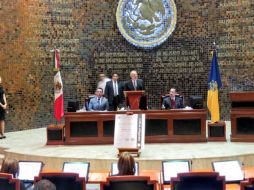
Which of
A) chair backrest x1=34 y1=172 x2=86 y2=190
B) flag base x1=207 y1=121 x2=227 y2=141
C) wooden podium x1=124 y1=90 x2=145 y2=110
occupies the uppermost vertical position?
wooden podium x1=124 y1=90 x2=145 y2=110

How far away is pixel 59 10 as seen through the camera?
40.1 feet

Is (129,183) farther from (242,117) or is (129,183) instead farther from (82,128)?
(242,117)

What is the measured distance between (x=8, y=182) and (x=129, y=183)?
3.32ft

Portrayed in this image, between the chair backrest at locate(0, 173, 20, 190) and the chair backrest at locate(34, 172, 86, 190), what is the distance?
0.26 m

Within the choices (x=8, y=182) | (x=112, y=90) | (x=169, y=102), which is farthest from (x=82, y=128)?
(x=8, y=182)

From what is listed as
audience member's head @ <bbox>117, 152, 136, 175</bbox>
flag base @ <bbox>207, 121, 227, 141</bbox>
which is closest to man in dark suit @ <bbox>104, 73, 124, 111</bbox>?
flag base @ <bbox>207, 121, 227, 141</bbox>

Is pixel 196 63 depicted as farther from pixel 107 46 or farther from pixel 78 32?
pixel 78 32

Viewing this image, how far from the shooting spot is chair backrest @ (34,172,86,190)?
3803 millimetres

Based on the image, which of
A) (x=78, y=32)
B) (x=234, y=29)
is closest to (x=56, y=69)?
(x=78, y=32)

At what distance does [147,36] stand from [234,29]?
2463 mm

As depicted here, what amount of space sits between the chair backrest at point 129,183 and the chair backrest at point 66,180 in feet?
1.11

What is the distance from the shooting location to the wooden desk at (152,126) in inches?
360

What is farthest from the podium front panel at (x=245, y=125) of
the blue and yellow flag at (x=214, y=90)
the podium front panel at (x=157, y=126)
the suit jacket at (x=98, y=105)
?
the suit jacket at (x=98, y=105)

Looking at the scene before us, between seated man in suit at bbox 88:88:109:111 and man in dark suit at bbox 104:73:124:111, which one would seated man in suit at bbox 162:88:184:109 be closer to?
seated man in suit at bbox 88:88:109:111
